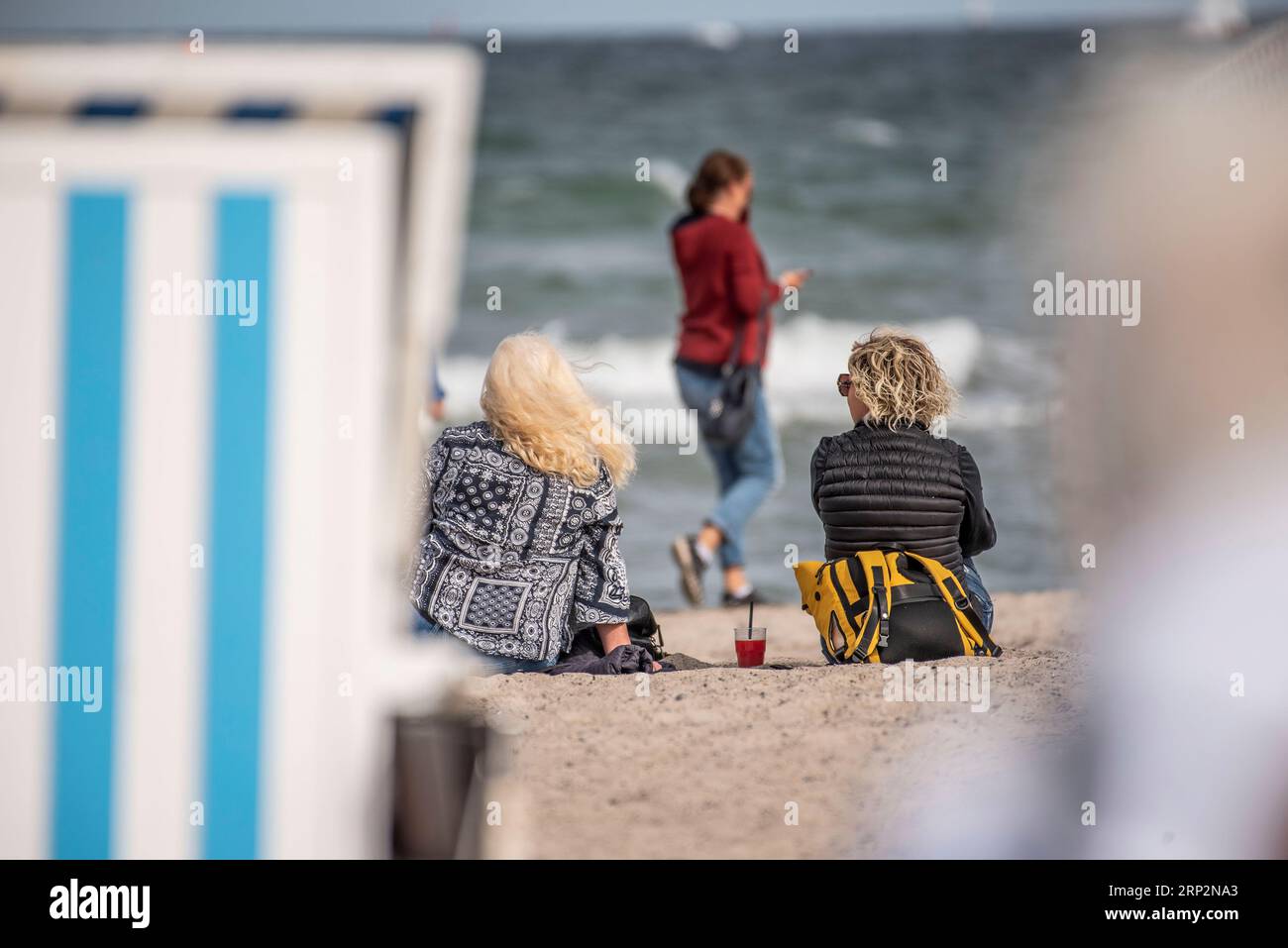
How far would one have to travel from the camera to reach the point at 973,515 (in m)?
3.59

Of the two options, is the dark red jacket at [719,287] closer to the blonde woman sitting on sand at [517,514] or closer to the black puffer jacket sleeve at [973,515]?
the black puffer jacket sleeve at [973,515]

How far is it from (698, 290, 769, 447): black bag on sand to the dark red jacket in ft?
0.06

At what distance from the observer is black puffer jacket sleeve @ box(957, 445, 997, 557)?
140 inches

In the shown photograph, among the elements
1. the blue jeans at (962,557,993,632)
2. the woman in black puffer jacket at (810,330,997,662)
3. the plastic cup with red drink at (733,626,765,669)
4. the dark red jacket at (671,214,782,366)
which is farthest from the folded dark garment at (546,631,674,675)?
the dark red jacket at (671,214,782,366)

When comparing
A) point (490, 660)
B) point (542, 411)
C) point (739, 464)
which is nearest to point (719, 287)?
point (739, 464)

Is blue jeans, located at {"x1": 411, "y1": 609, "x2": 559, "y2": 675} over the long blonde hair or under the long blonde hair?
under

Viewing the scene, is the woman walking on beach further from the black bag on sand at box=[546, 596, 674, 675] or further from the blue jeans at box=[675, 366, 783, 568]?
the black bag on sand at box=[546, 596, 674, 675]

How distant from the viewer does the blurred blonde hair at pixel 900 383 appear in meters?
3.58

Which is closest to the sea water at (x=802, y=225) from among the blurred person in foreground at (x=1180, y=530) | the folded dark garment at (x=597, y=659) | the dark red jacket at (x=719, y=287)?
the blurred person in foreground at (x=1180, y=530)

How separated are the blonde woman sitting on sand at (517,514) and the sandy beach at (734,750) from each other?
19cm

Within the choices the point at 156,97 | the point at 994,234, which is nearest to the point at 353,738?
the point at 156,97

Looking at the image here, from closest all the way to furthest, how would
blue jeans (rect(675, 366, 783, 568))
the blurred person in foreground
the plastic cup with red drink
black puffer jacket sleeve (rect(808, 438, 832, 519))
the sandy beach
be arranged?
the sandy beach < the blurred person in foreground < black puffer jacket sleeve (rect(808, 438, 832, 519)) < the plastic cup with red drink < blue jeans (rect(675, 366, 783, 568))

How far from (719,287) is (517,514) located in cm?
209
